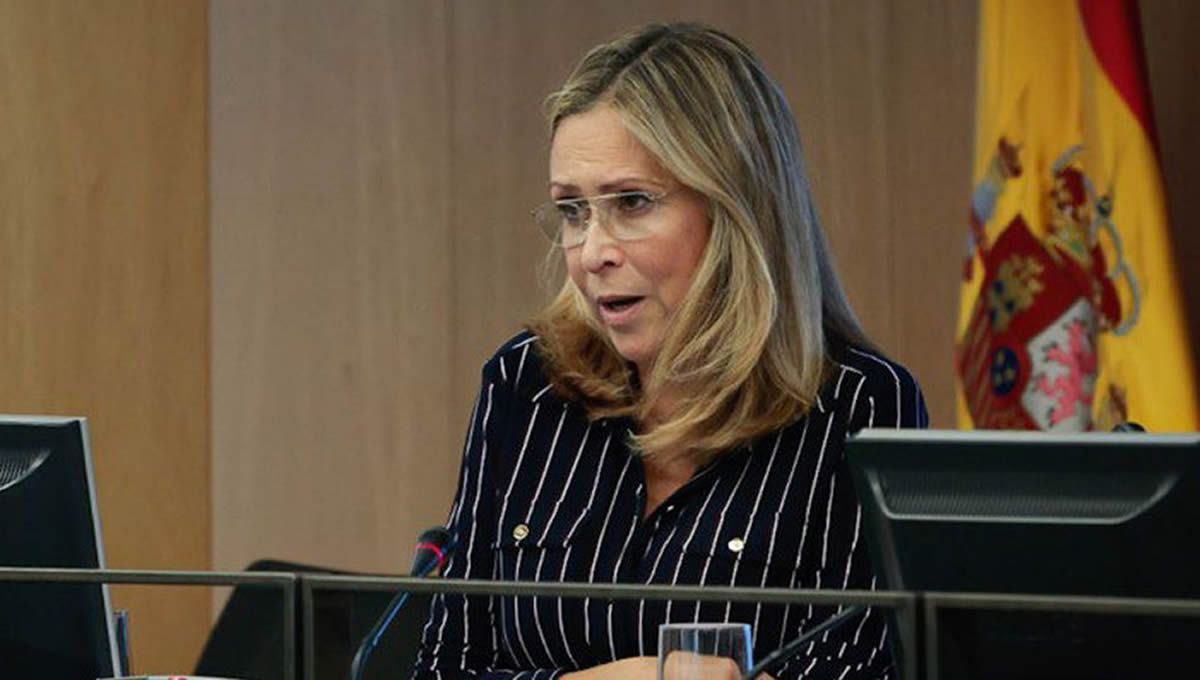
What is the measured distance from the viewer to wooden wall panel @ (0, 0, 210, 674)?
15.3ft

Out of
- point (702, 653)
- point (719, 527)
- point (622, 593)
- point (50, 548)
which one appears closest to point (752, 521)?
point (719, 527)

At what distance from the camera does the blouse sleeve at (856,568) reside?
2.18 m

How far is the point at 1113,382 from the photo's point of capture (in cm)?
352

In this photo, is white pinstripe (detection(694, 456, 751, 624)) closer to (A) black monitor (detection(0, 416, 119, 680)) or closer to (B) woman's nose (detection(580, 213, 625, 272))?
(B) woman's nose (detection(580, 213, 625, 272))

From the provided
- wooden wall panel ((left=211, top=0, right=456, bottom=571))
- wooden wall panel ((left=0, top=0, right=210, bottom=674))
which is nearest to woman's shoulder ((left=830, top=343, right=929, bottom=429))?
wooden wall panel ((left=211, top=0, right=456, bottom=571))

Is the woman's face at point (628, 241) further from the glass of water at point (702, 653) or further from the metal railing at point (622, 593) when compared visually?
the metal railing at point (622, 593)

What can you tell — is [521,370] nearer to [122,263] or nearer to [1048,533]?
[1048,533]

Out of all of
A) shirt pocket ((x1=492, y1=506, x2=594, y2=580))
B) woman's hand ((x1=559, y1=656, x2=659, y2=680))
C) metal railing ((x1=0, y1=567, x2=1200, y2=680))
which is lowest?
woman's hand ((x1=559, y1=656, x2=659, y2=680))

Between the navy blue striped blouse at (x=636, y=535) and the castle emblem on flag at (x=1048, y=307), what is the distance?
129cm

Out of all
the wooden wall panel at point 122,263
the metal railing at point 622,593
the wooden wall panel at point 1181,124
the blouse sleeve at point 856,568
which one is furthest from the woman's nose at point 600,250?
the wooden wall panel at point 122,263

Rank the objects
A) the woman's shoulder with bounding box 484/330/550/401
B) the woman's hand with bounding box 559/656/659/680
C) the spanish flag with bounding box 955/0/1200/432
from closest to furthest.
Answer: the woman's hand with bounding box 559/656/659/680
the woman's shoulder with bounding box 484/330/550/401
the spanish flag with bounding box 955/0/1200/432

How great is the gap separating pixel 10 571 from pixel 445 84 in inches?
144

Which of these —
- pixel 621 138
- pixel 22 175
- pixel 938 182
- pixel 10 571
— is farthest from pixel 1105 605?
pixel 22 175

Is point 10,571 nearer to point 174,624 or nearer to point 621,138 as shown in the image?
point 621,138
